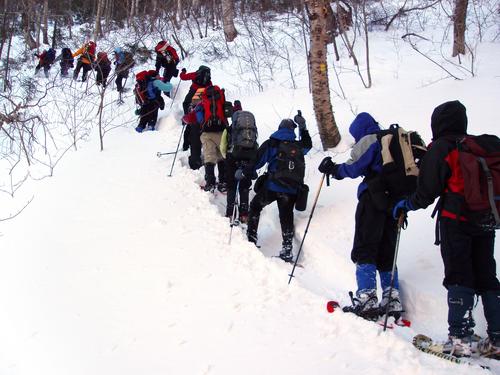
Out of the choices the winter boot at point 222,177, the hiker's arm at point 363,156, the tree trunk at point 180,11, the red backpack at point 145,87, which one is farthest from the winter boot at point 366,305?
the tree trunk at point 180,11

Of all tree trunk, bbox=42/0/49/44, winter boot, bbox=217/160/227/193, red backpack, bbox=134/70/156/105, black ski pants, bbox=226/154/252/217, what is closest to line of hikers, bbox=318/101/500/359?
black ski pants, bbox=226/154/252/217

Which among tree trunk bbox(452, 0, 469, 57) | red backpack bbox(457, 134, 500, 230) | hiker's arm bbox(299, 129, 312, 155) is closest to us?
red backpack bbox(457, 134, 500, 230)

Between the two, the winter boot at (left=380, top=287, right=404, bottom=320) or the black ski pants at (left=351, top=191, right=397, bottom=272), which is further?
the black ski pants at (left=351, top=191, right=397, bottom=272)

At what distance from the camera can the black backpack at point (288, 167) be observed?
5.31 m

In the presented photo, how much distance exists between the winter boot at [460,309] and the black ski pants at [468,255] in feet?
0.17

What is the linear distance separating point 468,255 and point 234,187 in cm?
371

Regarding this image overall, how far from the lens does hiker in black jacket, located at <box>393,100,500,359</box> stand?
330 centimetres

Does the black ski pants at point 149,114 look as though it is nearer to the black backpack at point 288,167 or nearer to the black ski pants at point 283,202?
the black ski pants at point 283,202

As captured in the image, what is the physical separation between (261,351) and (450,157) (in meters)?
2.07

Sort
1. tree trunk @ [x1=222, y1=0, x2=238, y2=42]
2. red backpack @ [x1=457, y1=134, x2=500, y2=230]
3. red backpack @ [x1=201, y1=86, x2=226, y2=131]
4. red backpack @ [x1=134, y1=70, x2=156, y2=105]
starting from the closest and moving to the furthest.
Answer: red backpack @ [x1=457, y1=134, x2=500, y2=230] → red backpack @ [x1=201, y1=86, x2=226, y2=131] → red backpack @ [x1=134, y1=70, x2=156, y2=105] → tree trunk @ [x1=222, y1=0, x2=238, y2=42]

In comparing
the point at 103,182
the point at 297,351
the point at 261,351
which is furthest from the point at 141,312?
the point at 103,182

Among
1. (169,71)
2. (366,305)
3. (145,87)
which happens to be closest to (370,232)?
(366,305)

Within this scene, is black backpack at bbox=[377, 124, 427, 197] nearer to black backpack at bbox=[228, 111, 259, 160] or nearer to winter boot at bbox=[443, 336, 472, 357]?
winter boot at bbox=[443, 336, 472, 357]

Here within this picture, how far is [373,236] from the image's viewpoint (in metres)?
4.09
